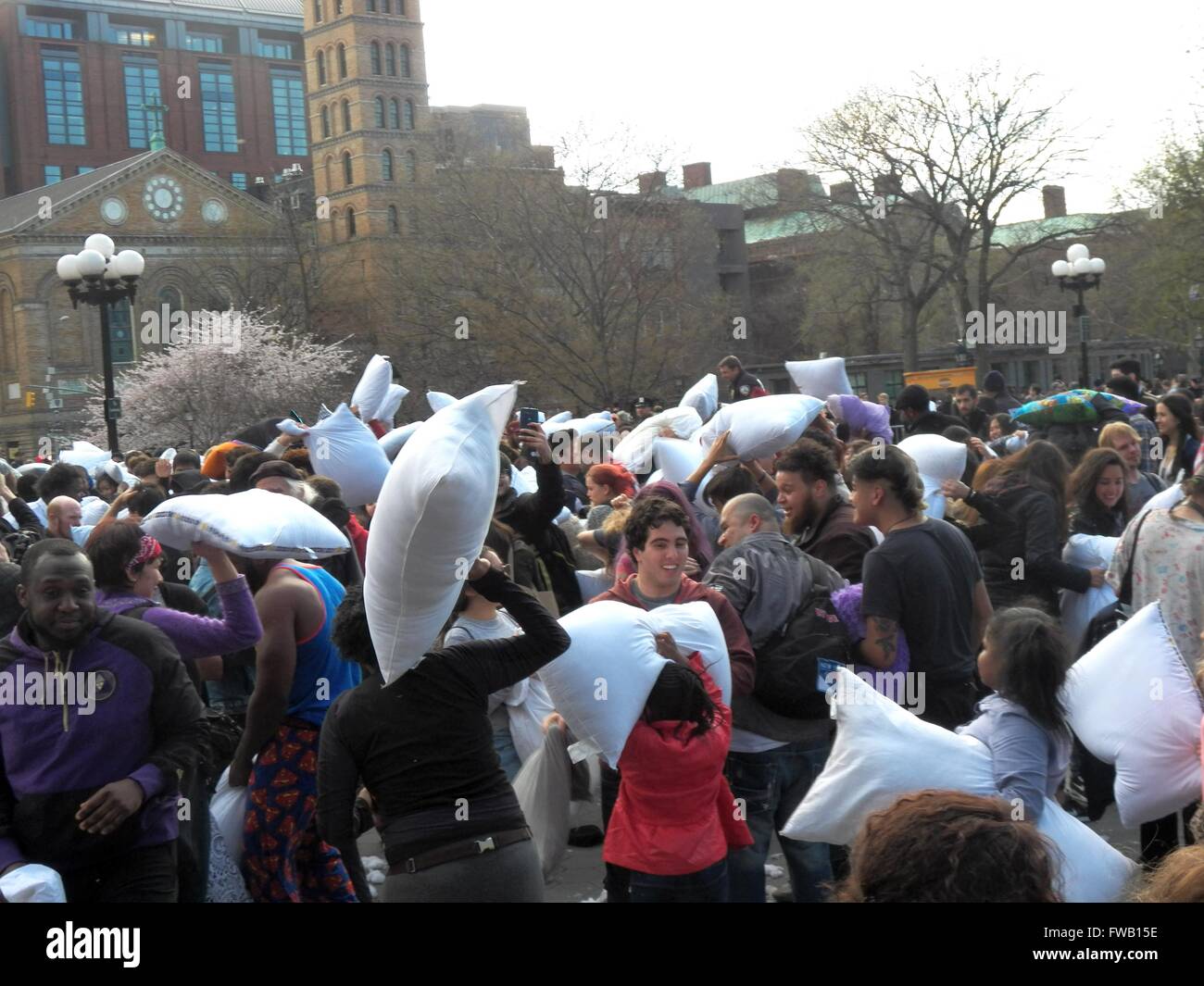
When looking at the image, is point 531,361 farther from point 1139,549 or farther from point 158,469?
point 1139,549

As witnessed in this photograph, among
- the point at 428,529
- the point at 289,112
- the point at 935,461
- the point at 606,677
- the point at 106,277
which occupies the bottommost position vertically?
the point at 606,677

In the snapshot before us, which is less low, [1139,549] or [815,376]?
[815,376]

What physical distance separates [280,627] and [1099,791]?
288 cm

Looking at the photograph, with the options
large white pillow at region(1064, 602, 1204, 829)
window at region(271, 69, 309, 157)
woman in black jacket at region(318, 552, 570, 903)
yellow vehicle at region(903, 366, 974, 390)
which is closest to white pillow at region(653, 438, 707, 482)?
large white pillow at region(1064, 602, 1204, 829)

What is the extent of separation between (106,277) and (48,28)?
286 feet

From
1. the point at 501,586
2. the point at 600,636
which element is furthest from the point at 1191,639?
the point at 501,586

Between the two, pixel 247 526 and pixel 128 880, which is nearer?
pixel 128 880

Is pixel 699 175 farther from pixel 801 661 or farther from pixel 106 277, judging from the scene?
pixel 801 661

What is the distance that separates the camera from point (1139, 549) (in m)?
5.73

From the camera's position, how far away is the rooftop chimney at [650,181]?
1677 inches

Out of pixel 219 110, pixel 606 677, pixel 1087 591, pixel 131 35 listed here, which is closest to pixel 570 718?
pixel 606 677

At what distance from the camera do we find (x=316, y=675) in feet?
17.1

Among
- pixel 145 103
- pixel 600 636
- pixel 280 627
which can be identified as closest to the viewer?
pixel 600 636

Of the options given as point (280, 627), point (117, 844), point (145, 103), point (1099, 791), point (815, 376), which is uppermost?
point (145, 103)
